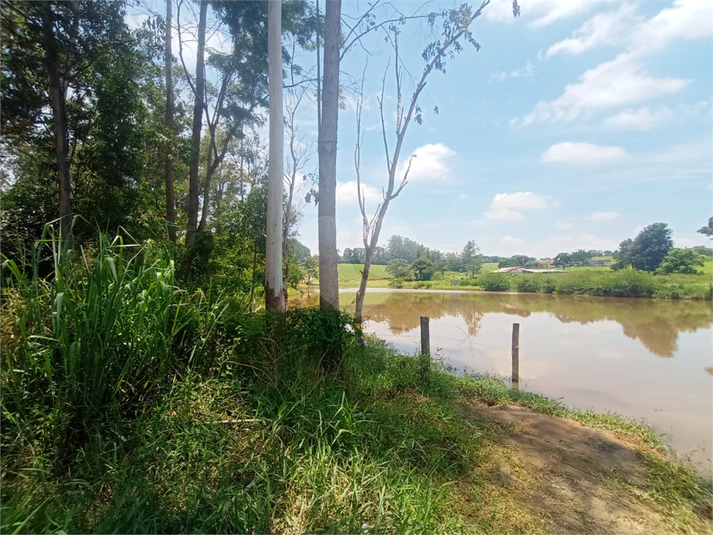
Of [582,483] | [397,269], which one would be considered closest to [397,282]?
[397,269]

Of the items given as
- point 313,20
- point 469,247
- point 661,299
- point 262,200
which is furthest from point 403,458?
point 469,247

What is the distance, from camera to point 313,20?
520 cm

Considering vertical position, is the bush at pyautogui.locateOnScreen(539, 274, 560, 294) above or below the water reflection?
above

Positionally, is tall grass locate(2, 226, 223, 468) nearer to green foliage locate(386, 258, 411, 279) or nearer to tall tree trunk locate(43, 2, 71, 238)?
tall tree trunk locate(43, 2, 71, 238)

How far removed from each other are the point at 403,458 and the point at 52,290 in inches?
76.4

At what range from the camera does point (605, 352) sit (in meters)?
6.79

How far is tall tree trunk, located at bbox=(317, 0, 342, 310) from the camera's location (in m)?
3.10

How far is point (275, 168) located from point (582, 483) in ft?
11.3

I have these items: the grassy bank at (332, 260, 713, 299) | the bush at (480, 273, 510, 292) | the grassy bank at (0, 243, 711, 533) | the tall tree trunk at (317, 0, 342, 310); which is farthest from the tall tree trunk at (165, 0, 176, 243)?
the bush at (480, 273, 510, 292)

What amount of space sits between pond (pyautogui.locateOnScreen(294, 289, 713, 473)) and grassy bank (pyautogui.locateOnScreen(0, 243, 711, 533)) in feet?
7.95

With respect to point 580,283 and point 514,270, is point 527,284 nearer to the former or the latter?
point 514,270

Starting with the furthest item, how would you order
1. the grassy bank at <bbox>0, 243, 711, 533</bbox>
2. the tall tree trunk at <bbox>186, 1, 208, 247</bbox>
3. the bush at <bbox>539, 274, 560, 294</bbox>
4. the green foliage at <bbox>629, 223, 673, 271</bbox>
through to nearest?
1. the bush at <bbox>539, 274, 560, 294</bbox>
2. the green foliage at <bbox>629, 223, 673, 271</bbox>
3. the tall tree trunk at <bbox>186, 1, 208, 247</bbox>
4. the grassy bank at <bbox>0, 243, 711, 533</bbox>

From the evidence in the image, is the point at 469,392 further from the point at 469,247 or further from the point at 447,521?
the point at 469,247

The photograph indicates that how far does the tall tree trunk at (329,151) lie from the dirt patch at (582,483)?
2.06 meters
